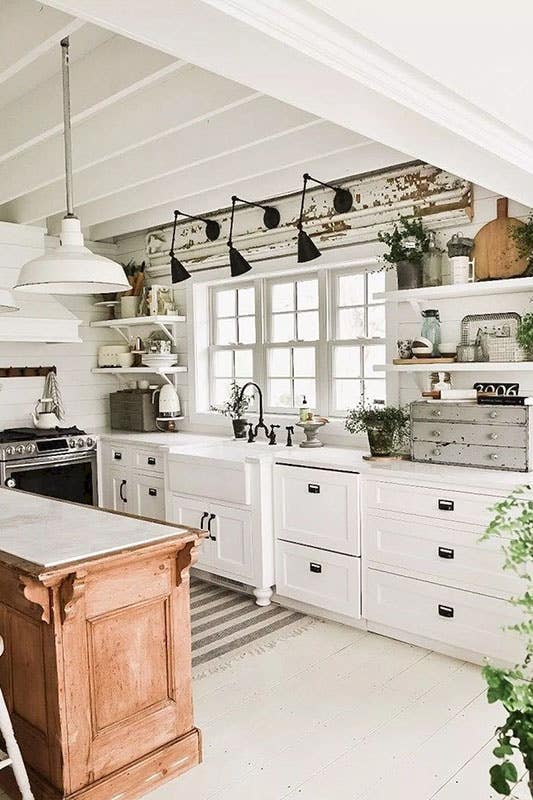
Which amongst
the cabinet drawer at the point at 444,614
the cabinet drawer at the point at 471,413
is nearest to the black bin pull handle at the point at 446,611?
the cabinet drawer at the point at 444,614

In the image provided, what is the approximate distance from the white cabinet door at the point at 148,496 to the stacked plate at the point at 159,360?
953 mm

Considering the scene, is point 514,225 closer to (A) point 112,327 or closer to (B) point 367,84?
(B) point 367,84

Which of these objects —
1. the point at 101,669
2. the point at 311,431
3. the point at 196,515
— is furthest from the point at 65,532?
the point at 311,431

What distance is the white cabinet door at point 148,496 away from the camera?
5082 mm

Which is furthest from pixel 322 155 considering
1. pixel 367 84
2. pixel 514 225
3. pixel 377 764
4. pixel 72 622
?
pixel 377 764

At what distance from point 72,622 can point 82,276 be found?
1.20 metres

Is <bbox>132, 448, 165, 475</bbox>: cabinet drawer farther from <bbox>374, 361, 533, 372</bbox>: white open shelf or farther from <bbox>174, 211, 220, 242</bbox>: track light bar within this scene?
<bbox>374, 361, 533, 372</bbox>: white open shelf

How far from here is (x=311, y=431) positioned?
452cm

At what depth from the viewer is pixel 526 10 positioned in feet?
5.33

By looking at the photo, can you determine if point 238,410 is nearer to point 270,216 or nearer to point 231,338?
point 231,338

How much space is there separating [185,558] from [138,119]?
2.25 meters

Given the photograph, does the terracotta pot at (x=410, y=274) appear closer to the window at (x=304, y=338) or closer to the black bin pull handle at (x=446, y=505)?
the window at (x=304, y=338)

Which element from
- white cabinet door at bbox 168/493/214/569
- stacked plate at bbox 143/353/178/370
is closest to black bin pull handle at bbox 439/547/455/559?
white cabinet door at bbox 168/493/214/569

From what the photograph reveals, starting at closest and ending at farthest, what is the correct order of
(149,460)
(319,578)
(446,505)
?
1. (446,505)
2. (319,578)
3. (149,460)
